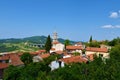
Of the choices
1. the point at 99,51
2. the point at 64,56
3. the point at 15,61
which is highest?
the point at 99,51

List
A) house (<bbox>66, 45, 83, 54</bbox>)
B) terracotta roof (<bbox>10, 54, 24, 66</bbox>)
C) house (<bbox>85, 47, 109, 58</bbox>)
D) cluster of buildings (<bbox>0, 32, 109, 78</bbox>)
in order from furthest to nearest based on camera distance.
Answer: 1. house (<bbox>66, 45, 83, 54</bbox>)
2. house (<bbox>85, 47, 109, 58</bbox>)
3. terracotta roof (<bbox>10, 54, 24, 66</bbox>)
4. cluster of buildings (<bbox>0, 32, 109, 78</bbox>)

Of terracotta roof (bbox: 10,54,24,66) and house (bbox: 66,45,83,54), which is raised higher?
house (bbox: 66,45,83,54)

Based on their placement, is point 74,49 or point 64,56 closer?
point 64,56

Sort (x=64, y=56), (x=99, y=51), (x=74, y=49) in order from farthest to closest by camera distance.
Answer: (x=74, y=49) → (x=99, y=51) → (x=64, y=56)

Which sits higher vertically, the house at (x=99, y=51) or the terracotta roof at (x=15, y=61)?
the house at (x=99, y=51)

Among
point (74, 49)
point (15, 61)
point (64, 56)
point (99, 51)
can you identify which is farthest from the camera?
point (74, 49)

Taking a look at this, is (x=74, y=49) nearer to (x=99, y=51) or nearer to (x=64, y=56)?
(x=99, y=51)

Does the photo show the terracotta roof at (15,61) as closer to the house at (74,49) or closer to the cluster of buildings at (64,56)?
the cluster of buildings at (64,56)

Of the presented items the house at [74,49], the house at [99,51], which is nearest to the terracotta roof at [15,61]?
the house at [99,51]

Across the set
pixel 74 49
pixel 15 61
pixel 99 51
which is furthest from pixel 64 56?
pixel 74 49

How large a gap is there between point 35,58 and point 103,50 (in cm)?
2492

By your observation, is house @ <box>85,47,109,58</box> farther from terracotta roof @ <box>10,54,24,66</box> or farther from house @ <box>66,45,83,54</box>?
terracotta roof @ <box>10,54,24,66</box>

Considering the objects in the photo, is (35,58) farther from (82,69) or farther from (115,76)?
(115,76)

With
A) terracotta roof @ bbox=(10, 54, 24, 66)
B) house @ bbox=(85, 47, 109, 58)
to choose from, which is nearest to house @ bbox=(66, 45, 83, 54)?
house @ bbox=(85, 47, 109, 58)
